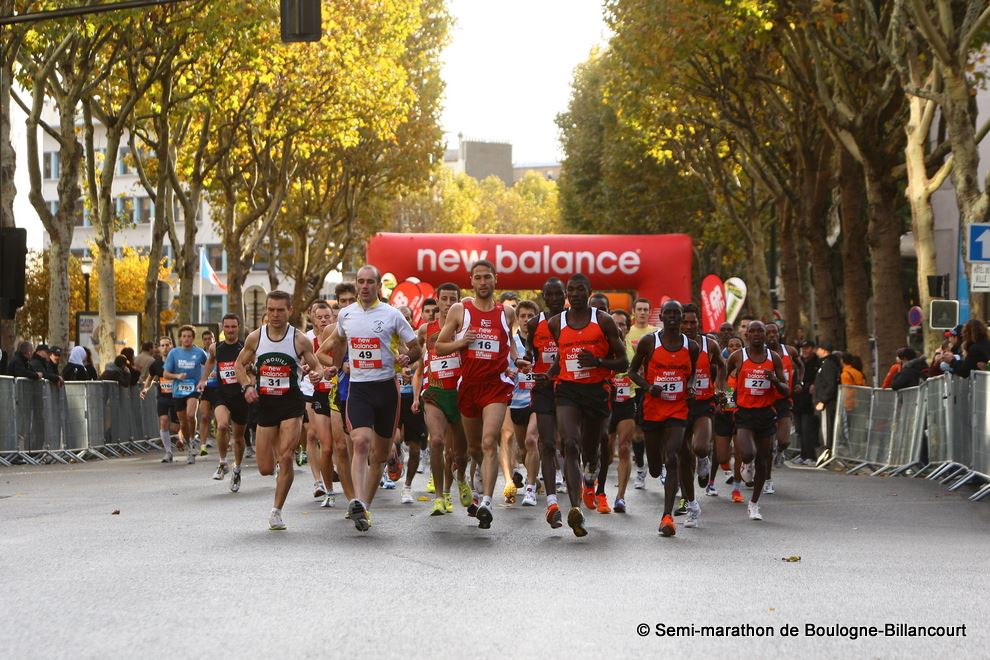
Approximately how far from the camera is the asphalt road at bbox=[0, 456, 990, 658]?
25.4 ft

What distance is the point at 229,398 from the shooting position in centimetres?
1827

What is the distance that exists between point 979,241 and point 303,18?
807cm

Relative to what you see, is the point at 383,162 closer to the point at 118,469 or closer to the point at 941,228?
the point at 941,228

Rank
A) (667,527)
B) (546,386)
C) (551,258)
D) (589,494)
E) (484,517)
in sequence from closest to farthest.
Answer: (484,517) < (667,527) < (546,386) < (589,494) < (551,258)

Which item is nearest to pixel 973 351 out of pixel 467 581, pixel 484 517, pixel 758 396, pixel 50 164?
pixel 758 396

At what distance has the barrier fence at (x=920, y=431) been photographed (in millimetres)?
17859

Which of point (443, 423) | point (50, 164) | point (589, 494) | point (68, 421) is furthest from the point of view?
point (50, 164)

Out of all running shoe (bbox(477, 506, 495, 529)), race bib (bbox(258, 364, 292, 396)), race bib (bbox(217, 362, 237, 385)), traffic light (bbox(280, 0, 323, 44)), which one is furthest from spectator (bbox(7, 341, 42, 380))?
running shoe (bbox(477, 506, 495, 529))

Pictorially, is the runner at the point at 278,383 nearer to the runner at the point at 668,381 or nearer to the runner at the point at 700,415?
the runner at the point at 668,381

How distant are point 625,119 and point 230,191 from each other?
8834 millimetres

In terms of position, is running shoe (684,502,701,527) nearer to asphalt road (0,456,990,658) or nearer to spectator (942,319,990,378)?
asphalt road (0,456,990,658)

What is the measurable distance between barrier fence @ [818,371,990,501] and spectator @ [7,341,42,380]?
35.4 ft

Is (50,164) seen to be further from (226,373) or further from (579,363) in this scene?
(579,363)

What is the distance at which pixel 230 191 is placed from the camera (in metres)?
39.3
